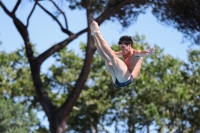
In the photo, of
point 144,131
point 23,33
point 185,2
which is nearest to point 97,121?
point 144,131

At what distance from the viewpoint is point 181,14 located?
585 inches

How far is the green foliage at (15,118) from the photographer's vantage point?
17.1m

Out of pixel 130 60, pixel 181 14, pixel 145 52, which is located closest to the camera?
pixel 145 52

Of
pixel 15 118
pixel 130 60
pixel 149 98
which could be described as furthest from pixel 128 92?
pixel 130 60

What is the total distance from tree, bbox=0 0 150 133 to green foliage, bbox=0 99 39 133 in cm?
221

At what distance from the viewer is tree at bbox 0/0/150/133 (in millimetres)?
14891

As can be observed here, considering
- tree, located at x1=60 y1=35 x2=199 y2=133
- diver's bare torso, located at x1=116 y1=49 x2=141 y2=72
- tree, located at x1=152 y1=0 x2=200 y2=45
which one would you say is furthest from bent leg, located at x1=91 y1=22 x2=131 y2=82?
tree, located at x1=60 y1=35 x2=199 y2=133

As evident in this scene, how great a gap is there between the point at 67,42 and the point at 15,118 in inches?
130

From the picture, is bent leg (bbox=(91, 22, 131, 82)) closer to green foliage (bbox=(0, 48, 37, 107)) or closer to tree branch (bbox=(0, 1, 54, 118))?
tree branch (bbox=(0, 1, 54, 118))

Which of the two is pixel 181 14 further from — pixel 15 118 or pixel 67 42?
pixel 15 118

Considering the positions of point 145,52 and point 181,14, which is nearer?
point 145,52

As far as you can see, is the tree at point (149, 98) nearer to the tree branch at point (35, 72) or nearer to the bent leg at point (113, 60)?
the tree branch at point (35, 72)

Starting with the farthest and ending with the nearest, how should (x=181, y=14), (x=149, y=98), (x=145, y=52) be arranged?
(x=149, y=98) < (x=181, y=14) < (x=145, y=52)

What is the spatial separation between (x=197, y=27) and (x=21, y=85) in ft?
31.0
